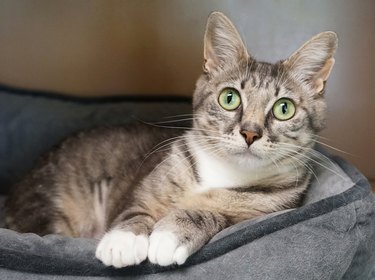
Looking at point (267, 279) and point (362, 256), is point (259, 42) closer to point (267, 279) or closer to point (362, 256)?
point (362, 256)

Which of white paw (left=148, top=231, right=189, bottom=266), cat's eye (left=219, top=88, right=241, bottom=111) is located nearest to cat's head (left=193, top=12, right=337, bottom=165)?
cat's eye (left=219, top=88, right=241, bottom=111)

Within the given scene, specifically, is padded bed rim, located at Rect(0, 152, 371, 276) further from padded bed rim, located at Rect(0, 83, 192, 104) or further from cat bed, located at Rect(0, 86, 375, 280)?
padded bed rim, located at Rect(0, 83, 192, 104)

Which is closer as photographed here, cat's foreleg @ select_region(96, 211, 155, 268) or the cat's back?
cat's foreleg @ select_region(96, 211, 155, 268)

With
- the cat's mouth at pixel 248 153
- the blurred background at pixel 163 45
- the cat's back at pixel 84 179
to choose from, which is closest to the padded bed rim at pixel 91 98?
the blurred background at pixel 163 45

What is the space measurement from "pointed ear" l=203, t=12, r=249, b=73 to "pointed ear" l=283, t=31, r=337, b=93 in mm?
127

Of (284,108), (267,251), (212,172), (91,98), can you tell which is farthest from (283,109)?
(91,98)

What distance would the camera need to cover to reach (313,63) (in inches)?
48.4

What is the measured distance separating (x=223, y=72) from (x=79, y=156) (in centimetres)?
54

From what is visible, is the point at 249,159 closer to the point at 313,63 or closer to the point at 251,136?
the point at 251,136

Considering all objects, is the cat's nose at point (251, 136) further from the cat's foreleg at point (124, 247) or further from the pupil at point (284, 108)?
the cat's foreleg at point (124, 247)

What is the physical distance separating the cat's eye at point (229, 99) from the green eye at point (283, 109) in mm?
87

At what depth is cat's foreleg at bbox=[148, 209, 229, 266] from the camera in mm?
930

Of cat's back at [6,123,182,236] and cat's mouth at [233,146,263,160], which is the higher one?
cat's mouth at [233,146,263,160]

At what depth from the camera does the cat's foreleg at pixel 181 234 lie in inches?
36.6
